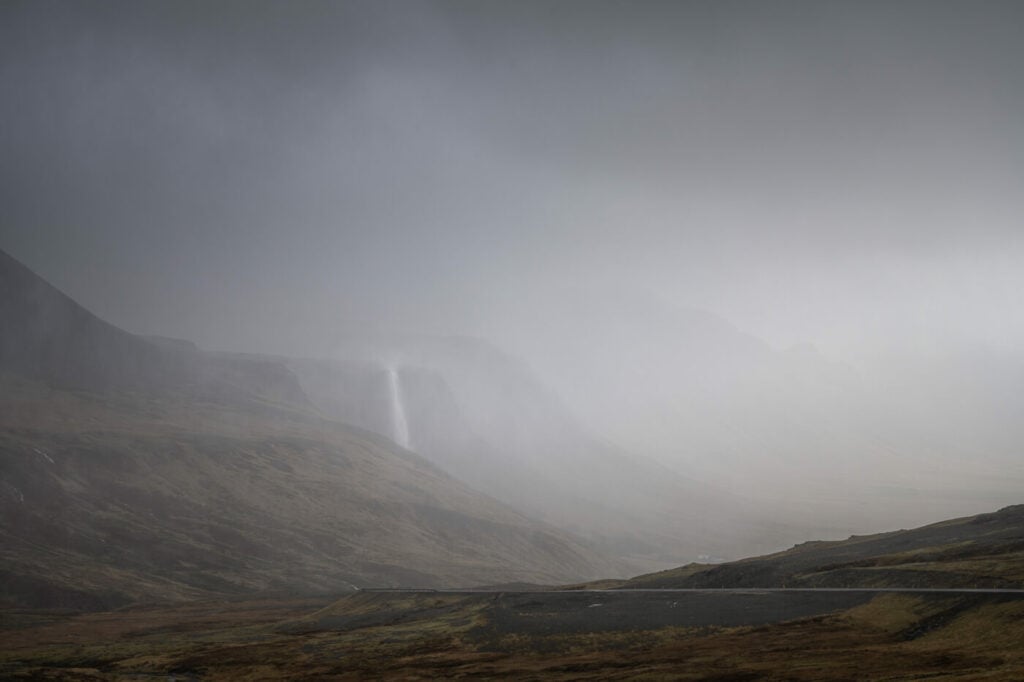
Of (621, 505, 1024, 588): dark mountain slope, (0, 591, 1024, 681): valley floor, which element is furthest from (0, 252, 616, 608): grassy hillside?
(621, 505, 1024, 588): dark mountain slope

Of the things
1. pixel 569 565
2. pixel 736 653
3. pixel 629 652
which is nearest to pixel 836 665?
pixel 736 653

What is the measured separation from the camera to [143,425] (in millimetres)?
136375

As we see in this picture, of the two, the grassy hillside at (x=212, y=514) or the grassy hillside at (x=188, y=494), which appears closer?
the grassy hillside at (x=212, y=514)

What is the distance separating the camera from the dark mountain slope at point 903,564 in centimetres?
3269

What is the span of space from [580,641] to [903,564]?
1870 centimetres

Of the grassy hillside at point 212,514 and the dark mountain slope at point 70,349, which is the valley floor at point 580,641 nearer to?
the grassy hillside at point 212,514

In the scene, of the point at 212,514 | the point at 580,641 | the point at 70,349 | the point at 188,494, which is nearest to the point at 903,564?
the point at 580,641

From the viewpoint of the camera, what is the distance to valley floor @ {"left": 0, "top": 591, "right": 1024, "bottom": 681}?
2361 centimetres

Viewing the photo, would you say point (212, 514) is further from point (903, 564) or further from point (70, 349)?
point (903, 564)

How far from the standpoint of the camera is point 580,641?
107 ft

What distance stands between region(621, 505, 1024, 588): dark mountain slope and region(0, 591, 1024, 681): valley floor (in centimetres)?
339

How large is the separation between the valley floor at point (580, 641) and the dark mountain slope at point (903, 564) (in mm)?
3387

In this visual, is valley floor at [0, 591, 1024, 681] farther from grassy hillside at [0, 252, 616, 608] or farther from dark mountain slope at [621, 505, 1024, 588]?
grassy hillside at [0, 252, 616, 608]

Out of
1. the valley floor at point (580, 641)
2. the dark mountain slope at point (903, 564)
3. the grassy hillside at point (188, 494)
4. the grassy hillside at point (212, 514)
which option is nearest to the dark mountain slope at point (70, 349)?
the grassy hillside at point (188, 494)
